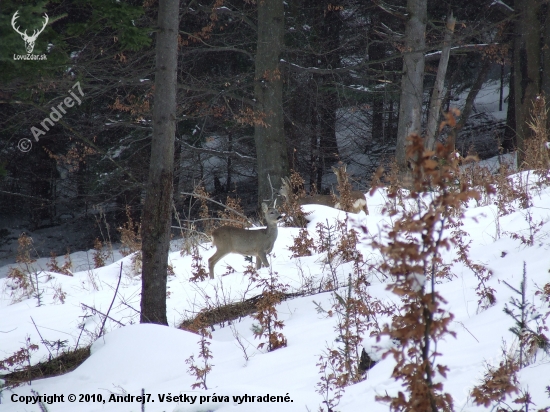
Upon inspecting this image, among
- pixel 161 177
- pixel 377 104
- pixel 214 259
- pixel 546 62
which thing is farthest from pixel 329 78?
pixel 161 177

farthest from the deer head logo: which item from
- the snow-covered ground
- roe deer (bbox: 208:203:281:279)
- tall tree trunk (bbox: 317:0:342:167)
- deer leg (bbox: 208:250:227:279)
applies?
tall tree trunk (bbox: 317:0:342:167)

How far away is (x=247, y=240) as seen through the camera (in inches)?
361

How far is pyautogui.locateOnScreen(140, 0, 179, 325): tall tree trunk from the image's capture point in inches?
232

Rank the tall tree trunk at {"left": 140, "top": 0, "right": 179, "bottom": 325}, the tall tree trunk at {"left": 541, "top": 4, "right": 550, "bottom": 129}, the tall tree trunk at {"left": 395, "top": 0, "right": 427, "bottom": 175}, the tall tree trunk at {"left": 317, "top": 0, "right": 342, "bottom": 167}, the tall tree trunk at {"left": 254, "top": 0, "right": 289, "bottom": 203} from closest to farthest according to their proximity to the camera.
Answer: the tall tree trunk at {"left": 140, "top": 0, "right": 179, "bottom": 325}
the tall tree trunk at {"left": 395, "top": 0, "right": 427, "bottom": 175}
the tall tree trunk at {"left": 254, "top": 0, "right": 289, "bottom": 203}
the tall tree trunk at {"left": 541, "top": 4, "right": 550, "bottom": 129}
the tall tree trunk at {"left": 317, "top": 0, "right": 342, "bottom": 167}

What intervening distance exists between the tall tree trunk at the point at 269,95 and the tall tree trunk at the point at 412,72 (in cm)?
259

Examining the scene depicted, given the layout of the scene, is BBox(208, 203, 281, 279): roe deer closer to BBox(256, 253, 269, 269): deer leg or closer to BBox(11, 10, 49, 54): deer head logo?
BBox(256, 253, 269, 269): deer leg

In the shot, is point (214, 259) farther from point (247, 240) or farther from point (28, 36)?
point (28, 36)

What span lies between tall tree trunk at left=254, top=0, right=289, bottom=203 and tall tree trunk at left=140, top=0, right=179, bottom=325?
604 cm

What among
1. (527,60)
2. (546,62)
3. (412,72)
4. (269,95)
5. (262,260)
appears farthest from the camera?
(527,60)

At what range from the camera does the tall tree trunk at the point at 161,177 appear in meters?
5.88

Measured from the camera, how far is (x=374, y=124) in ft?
71.3

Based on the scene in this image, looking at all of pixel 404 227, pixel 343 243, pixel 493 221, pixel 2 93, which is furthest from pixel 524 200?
pixel 2 93

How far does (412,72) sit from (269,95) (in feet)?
10.1

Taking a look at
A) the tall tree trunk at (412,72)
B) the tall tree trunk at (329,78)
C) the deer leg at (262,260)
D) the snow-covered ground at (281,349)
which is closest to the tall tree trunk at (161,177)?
the snow-covered ground at (281,349)
